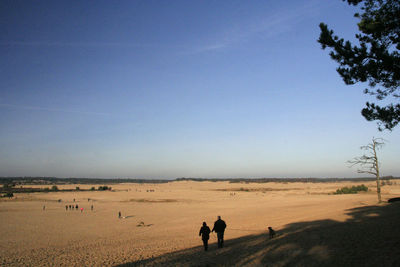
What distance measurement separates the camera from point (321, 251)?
10.6 meters

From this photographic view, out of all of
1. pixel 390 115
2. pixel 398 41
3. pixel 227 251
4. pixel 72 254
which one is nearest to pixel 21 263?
pixel 72 254

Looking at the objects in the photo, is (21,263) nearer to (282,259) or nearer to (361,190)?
(282,259)

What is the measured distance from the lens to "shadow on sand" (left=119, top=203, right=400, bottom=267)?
9453 millimetres

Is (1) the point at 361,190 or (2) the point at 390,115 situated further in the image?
(1) the point at 361,190

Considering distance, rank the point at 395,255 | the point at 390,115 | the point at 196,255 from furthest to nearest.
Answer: the point at 196,255, the point at 390,115, the point at 395,255

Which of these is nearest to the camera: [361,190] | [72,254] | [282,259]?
[282,259]

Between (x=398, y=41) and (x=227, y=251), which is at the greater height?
(x=398, y=41)

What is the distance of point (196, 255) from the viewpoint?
14.2 m

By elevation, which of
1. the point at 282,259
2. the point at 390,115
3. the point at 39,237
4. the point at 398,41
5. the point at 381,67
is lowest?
the point at 39,237

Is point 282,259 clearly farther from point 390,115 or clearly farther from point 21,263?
point 21,263

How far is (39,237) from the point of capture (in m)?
23.9

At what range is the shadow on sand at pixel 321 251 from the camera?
9453mm

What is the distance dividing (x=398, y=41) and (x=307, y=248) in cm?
954

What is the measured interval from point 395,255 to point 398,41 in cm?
861
